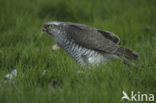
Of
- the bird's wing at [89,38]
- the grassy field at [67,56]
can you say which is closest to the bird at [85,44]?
the bird's wing at [89,38]

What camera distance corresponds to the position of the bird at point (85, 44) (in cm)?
477

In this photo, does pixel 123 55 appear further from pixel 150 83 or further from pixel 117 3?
pixel 117 3

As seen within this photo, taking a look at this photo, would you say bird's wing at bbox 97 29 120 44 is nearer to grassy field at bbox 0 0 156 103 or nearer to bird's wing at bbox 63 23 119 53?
bird's wing at bbox 63 23 119 53

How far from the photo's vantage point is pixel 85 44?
481cm

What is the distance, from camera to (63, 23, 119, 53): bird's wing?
15.7ft

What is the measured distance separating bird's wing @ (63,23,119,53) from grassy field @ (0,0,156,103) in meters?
0.31

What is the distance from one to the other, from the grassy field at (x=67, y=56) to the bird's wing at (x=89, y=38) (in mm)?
313

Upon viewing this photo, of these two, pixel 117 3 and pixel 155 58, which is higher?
pixel 117 3

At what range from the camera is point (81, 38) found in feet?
15.8

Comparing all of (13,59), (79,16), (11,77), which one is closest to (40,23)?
(79,16)

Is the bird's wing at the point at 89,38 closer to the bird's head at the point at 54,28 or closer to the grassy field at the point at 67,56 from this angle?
the bird's head at the point at 54,28

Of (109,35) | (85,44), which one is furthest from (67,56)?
(109,35)

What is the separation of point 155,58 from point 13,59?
209 cm

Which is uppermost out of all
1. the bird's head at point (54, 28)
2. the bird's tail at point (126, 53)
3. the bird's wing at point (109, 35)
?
the bird's head at point (54, 28)
